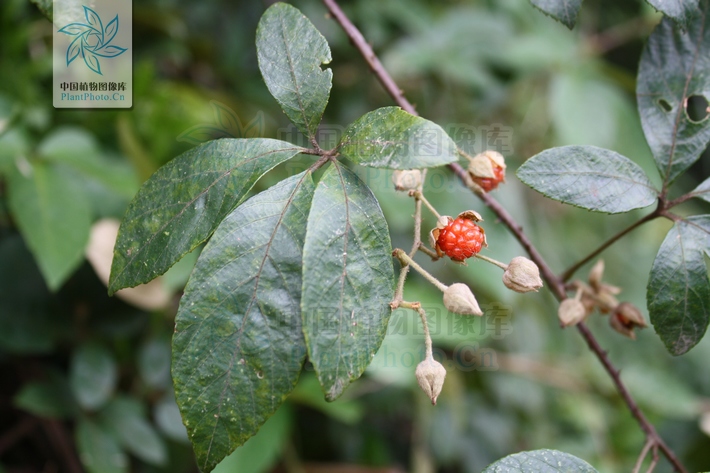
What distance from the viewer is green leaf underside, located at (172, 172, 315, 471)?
1.81ft

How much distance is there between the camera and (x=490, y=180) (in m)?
0.74

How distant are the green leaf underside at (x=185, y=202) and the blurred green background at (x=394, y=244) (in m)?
0.47

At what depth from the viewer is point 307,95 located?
0.63 meters

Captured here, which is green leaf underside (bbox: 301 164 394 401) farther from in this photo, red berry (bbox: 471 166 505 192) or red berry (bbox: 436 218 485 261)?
red berry (bbox: 471 166 505 192)

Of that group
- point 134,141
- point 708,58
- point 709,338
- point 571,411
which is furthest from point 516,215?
point 134,141

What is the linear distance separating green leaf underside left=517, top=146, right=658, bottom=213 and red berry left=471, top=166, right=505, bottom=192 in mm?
108

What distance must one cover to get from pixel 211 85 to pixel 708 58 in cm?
151

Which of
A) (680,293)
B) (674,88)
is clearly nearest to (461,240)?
(680,293)

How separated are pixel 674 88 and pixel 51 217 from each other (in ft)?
3.45

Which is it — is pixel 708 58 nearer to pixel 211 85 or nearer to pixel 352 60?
pixel 352 60
